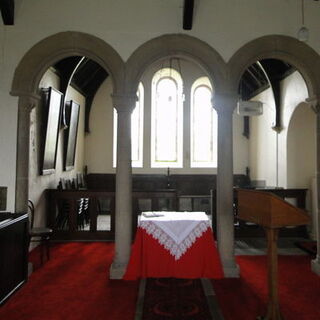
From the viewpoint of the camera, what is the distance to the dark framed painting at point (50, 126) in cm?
622

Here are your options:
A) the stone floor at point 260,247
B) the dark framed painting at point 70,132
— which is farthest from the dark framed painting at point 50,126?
the stone floor at point 260,247

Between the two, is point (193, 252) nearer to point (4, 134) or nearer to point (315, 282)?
point (315, 282)

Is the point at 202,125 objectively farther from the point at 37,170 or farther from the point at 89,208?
the point at 37,170

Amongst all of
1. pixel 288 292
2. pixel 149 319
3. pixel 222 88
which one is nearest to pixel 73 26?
pixel 222 88

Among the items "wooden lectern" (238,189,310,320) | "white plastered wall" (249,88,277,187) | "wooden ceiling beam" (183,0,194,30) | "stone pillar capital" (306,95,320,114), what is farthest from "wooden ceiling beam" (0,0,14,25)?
"white plastered wall" (249,88,277,187)

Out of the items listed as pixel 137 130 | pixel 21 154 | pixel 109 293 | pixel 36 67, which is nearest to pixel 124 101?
pixel 36 67

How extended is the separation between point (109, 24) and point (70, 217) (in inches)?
139

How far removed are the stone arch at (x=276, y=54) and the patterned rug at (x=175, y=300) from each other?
250 cm

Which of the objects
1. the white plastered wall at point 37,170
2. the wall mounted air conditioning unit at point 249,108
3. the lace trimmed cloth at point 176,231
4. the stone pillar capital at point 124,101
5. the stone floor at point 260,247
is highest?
the wall mounted air conditioning unit at point 249,108

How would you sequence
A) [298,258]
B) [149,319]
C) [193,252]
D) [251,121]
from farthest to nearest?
[251,121] → [298,258] → [193,252] → [149,319]

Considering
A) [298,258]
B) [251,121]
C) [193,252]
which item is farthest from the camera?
[251,121]

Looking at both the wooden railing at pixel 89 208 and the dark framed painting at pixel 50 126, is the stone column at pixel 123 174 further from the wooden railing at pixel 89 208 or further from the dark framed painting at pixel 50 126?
the dark framed painting at pixel 50 126

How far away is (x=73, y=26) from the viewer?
453 cm

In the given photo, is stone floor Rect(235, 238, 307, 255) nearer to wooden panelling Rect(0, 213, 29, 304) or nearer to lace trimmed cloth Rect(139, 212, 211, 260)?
lace trimmed cloth Rect(139, 212, 211, 260)
